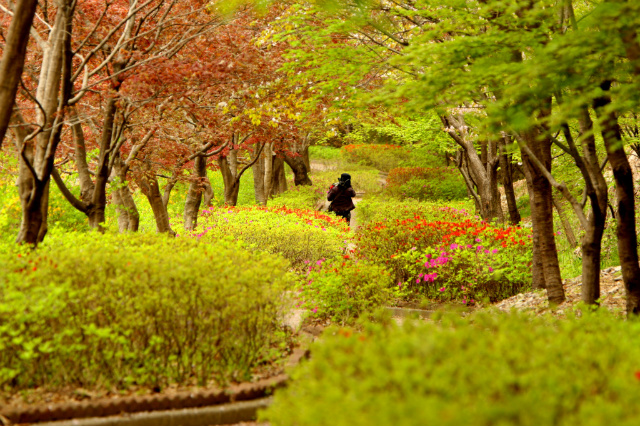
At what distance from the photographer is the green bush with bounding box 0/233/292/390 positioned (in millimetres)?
4270

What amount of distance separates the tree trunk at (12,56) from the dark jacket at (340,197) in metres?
11.3

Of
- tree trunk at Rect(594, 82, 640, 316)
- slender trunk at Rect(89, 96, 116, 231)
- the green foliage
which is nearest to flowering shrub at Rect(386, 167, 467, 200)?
the green foliage

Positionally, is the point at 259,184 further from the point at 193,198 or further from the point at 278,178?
the point at 193,198

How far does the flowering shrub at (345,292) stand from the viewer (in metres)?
6.84

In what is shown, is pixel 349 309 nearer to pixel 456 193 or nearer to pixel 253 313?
pixel 253 313

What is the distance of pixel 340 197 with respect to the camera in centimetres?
1625

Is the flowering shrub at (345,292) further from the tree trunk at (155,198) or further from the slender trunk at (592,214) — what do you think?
the tree trunk at (155,198)

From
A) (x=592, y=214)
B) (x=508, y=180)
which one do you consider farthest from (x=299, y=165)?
(x=592, y=214)

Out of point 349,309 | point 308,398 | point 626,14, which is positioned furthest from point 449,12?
point 308,398

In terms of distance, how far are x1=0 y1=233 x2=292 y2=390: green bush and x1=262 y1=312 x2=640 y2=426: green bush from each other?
1.52 metres

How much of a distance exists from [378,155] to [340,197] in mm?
20520

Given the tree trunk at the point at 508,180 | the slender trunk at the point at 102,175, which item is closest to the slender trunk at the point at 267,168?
the tree trunk at the point at 508,180

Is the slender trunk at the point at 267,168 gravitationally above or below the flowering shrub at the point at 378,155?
below

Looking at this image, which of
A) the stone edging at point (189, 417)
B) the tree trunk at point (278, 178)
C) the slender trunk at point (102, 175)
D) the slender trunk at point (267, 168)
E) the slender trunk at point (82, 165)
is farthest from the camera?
the tree trunk at point (278, 178)
